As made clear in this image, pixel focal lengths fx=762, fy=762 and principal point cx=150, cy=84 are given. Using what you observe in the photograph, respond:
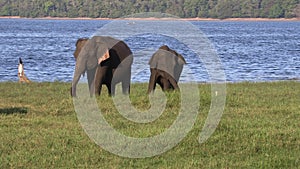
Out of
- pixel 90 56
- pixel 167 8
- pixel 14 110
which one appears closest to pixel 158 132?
pixel 14 110

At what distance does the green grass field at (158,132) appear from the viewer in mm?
10297

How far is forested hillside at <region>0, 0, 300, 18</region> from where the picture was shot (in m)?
154

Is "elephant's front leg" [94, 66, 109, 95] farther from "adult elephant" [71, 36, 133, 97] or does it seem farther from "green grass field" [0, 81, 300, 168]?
"green grass field" [0, 81, 300, 168]

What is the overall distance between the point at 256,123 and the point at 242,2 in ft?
510

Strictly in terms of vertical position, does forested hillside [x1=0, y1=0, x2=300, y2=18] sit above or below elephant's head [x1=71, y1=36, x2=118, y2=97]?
below

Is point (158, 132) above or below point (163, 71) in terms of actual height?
above

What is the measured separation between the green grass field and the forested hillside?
128111 mm

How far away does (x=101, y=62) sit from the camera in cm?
1642

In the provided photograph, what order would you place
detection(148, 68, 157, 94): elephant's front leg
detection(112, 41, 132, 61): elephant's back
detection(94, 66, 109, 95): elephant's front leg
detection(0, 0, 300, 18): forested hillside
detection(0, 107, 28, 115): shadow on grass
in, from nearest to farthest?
detection(0, 107, 28, 115): shadow on grass, detection(94, 66, 109, 95): elephant's front leg, detection(112, 41, 132, 61): elephant's back, detection(148, 68, 157, 94): elephant's front leg, detection(0, 0, 300, 18): forested hillside

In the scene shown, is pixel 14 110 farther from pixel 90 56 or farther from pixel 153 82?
pixel 153 82

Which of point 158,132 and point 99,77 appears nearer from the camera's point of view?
point 158,132

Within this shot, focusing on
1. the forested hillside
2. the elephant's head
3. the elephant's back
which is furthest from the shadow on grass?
the forested hillside

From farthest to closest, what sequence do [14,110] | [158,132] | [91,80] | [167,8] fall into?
[167,8], [91,80], [14,110], [158,132]

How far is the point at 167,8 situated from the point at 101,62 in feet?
453
